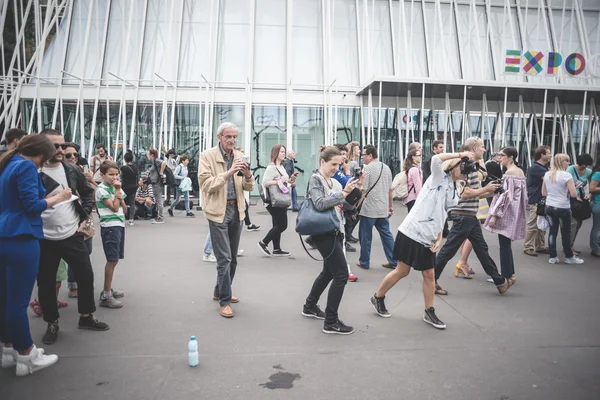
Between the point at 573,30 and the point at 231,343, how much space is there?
24.5 metres

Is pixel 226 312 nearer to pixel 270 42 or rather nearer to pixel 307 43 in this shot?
pixel 270 42

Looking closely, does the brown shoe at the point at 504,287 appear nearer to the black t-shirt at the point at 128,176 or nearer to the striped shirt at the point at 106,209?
the striped shirt at the point at 106,209

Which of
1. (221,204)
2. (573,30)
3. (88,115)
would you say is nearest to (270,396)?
(221,204)

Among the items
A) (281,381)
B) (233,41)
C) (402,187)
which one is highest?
(233,41)

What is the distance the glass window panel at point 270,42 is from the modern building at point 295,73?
6 cm

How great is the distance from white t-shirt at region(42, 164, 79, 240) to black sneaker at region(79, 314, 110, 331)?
2.91 feet

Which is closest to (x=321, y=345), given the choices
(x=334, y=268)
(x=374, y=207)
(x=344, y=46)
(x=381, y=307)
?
(x=334, y=268)

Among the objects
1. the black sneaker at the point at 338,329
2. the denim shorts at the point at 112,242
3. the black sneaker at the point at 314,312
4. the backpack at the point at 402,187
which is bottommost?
the black sneaker at the point at 338,329

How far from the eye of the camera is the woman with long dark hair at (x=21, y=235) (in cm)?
338

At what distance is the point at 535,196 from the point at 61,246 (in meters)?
7.86

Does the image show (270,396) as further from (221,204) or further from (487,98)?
(487,98)

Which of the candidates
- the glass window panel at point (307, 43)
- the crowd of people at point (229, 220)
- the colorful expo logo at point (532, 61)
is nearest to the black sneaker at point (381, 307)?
the crowd of people at point (229, 220)

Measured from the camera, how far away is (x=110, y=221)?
5.20 meters

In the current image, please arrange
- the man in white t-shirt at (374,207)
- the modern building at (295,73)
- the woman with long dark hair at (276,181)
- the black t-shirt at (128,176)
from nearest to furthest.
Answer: the man in white t-shirt at (374,207) → the woman with long dark hair at (276,181) → the black t-shirt at (128,176) → the modern building at (295,73)
